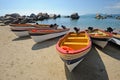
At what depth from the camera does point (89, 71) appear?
6.68 m

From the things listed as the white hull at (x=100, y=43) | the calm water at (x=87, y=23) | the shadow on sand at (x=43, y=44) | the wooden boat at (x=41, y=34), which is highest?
the wooden boat at (x=41, y=34)

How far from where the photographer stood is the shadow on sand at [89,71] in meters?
6.18

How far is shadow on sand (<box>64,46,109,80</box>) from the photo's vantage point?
6.18 meters

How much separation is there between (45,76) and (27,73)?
0.89m

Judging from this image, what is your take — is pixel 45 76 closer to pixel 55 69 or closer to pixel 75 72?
pixel 55 69

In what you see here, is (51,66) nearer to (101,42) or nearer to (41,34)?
(101,42)

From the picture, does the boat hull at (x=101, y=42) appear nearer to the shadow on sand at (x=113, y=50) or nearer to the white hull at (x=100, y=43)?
the white hull at (x=100, y=43)

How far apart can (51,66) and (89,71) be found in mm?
1933

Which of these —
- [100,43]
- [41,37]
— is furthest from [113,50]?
[41,37]

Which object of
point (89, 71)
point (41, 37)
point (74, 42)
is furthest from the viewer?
point (41, 37)

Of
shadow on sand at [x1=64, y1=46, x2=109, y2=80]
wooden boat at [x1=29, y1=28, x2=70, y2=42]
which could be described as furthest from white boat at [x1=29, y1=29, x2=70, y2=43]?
shadow on sand at [x1=64, y1=46, x2=109, y2=80]

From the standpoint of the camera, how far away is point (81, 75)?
6.34 metres

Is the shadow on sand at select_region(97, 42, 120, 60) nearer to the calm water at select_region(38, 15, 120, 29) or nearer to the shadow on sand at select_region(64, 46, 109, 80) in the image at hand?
the shadow on sand at select_region(64, 46, 109, 80)

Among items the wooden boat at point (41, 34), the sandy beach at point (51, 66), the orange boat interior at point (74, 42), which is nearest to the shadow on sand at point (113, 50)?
the sandy beach at point (51, 66)
